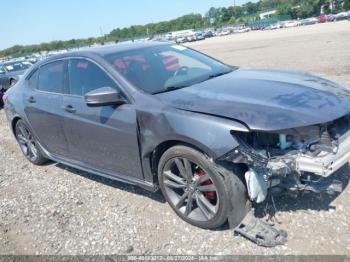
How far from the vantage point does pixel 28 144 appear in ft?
20.0

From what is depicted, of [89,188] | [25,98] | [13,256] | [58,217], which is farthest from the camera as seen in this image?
[25,98]

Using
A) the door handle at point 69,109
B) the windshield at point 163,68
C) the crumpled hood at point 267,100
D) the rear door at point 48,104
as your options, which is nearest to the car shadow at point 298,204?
the crumpled hood at point 267,100

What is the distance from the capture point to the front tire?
3.23 meters

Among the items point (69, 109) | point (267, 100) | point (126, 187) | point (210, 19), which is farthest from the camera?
point (210, 19)

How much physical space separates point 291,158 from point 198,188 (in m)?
0.91

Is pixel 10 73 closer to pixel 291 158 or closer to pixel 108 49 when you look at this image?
pixel 108 49

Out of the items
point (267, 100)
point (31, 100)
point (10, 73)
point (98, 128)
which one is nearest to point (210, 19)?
point (10, 73)

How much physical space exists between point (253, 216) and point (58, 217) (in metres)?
2.28

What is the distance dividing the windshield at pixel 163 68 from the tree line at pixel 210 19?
285ft

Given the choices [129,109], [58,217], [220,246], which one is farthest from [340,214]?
[58,217]

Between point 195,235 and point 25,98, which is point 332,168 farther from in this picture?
point 25,98

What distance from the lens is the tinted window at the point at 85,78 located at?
4.10m

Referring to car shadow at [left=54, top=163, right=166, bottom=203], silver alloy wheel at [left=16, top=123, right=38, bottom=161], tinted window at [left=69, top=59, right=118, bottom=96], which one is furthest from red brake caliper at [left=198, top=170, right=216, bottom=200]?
silver alloy wheel at [left=16, top=123, right=38, bottom=161]

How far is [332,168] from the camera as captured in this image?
9.96 ft
